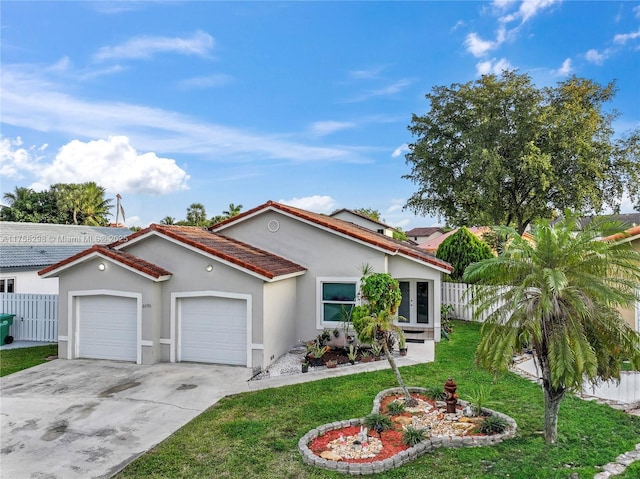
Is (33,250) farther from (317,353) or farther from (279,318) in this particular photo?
(317,353)

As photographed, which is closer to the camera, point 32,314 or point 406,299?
point 32,314

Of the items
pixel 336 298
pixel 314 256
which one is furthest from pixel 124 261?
pixel 336 298

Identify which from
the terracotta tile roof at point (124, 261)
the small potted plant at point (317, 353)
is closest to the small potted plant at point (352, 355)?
the small potted plant at point (317, 353)

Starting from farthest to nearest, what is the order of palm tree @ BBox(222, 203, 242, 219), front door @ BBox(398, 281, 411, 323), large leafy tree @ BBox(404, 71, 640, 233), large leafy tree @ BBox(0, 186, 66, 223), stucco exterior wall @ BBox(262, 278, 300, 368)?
1. palm tree @ BBox(222, 203, 242, 219)
2. large leafy tree @ BBox(0, 186, 66, 223)
3. large leafy tree @ BBox(404, 71, 640, 233)
4. front door @ BBox(398, 281, 411, 323)
5. stucco exterior wall @ BBox(262, 278, 300, 368)

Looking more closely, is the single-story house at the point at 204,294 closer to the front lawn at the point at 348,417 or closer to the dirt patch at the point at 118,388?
the dirt patch at the point at 118,388

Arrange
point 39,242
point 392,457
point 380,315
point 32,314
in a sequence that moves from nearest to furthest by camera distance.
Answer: point 392,457 < point 380,315 < point 32,314 < point 39,242

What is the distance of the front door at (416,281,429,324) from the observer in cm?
1631

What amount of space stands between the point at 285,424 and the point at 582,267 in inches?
240

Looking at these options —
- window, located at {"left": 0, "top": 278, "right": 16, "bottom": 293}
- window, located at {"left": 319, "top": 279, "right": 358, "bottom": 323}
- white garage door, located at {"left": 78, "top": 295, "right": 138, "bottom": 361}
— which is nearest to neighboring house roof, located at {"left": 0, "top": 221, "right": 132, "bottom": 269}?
window, located at {"left": 0, "top": 278, "right": 16, "bottom": 293}

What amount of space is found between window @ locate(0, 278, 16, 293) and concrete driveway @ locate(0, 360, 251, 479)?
8.74m

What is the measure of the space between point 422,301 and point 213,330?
8.47 meters

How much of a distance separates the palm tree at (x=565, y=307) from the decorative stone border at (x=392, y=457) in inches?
35.4

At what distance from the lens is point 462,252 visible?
19.8 m

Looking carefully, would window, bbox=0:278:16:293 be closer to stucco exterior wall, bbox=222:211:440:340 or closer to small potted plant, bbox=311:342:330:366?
stucco exterior wall, bbox=222:211:440:340
